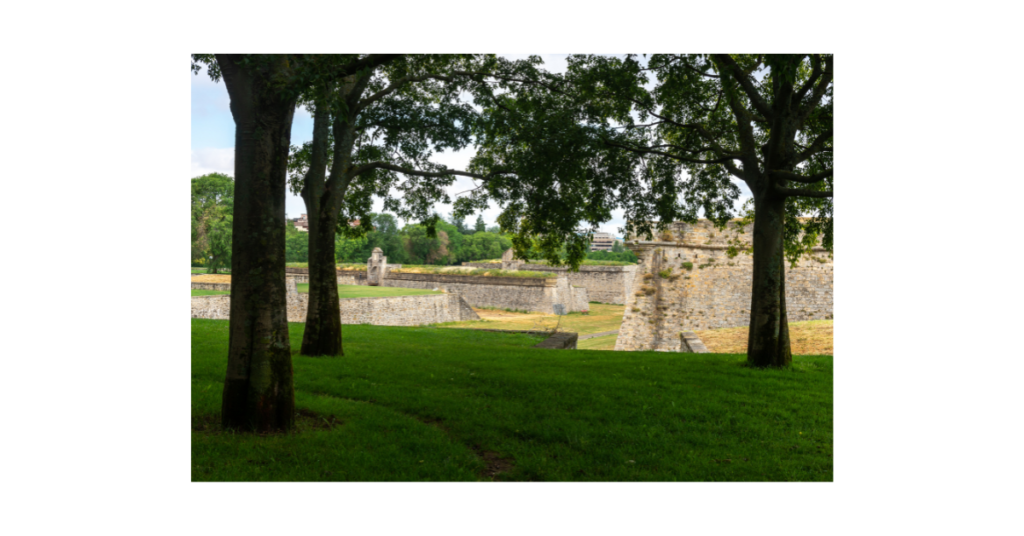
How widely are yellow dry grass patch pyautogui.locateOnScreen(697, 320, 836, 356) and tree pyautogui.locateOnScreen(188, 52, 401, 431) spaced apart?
9730mm

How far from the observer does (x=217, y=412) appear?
5359 millimetres

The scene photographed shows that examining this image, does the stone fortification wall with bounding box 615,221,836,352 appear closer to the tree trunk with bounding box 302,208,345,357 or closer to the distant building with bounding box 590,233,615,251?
the tree trunk with bounding box 302,208,345,357

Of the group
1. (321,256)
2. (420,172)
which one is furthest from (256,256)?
(420,172)

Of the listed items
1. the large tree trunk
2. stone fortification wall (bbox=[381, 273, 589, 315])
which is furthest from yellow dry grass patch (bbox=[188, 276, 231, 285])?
the large tree trunk

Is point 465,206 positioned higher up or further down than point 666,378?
higher up

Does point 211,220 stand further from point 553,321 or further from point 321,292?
point 321,292

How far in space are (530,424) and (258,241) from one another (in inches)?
120

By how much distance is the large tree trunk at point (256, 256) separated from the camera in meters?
4.76

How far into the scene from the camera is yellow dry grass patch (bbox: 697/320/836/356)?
1182cm

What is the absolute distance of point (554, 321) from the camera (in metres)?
33.7
